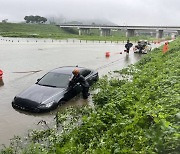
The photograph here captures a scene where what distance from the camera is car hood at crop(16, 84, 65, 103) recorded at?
35.3 ft

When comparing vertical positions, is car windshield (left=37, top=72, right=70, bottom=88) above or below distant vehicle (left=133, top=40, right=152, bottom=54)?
above

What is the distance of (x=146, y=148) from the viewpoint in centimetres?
550

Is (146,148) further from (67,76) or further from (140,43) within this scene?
(140,43)

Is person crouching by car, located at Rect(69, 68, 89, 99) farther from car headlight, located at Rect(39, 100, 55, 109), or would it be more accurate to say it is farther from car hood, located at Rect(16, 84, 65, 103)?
car headlight, located at Rect(39, 100, 55, 109)

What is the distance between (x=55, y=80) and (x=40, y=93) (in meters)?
1.52

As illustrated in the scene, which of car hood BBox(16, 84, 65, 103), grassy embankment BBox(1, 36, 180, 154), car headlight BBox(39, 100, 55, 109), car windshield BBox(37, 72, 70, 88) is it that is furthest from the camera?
car windshield BBox(37, 72, 70, 88)

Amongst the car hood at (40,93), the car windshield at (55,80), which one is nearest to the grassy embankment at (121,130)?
the car hood at (40,93)

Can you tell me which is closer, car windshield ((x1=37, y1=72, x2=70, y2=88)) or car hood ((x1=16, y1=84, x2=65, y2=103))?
car hood ((x1=16, y1=84, x2=65, y2=103))

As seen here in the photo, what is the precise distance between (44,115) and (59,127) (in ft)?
4.87

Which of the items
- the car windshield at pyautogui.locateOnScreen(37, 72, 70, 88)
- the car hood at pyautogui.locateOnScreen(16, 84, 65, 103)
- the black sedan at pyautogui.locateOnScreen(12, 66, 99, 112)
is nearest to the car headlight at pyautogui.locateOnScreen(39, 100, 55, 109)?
the black sedan at pyautogui.locateOnScreen(12, 66, 99, 112)

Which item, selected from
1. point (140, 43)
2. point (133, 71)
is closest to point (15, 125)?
point (133, 71)

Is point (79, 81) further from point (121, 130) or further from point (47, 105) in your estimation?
point (121, 130)

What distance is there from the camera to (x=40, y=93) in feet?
36.6

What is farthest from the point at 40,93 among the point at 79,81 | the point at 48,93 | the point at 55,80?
the point at 79,81
